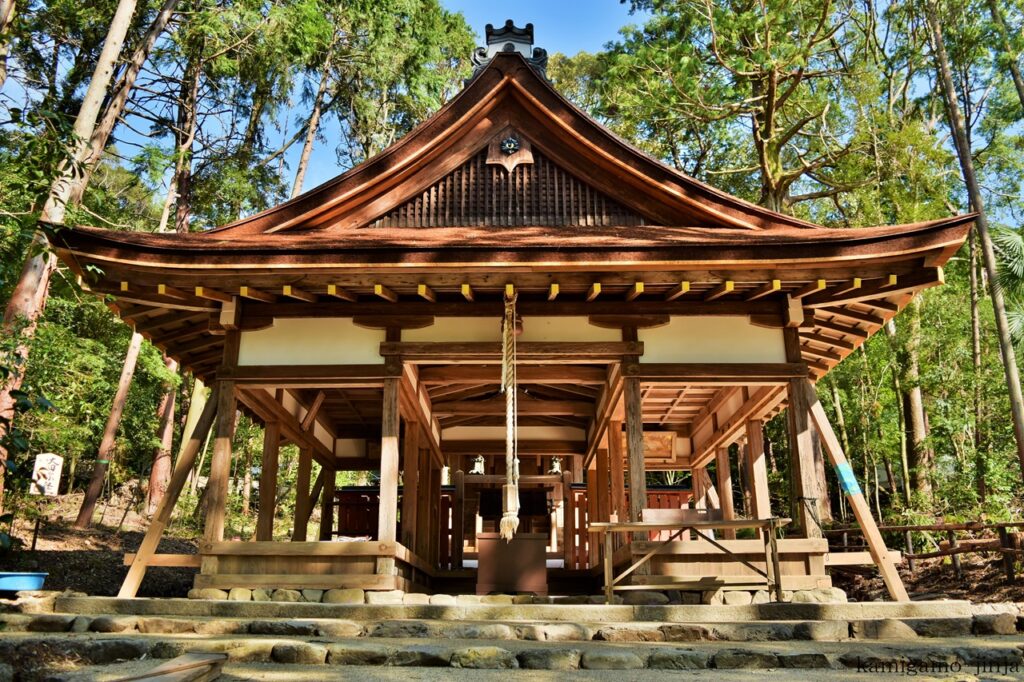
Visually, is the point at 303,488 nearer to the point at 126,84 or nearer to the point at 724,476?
the point at 724,476

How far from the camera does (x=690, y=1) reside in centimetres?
1584

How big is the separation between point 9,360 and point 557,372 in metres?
6.19

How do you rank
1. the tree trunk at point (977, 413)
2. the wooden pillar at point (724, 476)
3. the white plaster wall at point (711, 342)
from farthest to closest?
the tree trunk at point (977, 413)
the wooden pillar at point (724, 476)
the white plaster wall at point (711, 342)

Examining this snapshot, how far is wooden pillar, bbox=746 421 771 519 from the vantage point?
10.0 meters

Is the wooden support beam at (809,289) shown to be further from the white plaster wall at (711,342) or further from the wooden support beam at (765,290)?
the white plaster wall at (711,342)

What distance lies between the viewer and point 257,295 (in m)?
7.65

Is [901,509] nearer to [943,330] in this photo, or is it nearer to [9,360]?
[943,330]

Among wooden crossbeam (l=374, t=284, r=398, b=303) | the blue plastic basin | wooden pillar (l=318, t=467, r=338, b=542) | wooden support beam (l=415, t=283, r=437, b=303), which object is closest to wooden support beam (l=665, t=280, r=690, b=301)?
wooden support beam (l=415, t=283, r=437, b=303)

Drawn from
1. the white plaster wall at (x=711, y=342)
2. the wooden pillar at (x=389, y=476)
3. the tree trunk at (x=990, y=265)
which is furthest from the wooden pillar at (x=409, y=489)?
the tree trunk at (x=990, y=265)

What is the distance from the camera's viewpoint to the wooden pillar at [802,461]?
720 cm

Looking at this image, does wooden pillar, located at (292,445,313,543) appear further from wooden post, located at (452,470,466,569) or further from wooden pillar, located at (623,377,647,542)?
A: wooden pillar, located at (623,377,647,542)

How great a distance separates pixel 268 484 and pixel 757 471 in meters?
6.94

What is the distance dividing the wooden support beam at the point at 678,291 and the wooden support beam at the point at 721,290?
0.26 metres

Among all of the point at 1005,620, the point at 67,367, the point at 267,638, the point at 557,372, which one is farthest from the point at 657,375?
the point at 67,367
